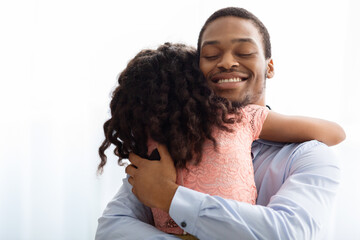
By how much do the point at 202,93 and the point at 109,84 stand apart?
1.51 m

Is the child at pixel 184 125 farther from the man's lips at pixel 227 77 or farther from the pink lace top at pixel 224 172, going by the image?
the man's lips at pixel 227 77

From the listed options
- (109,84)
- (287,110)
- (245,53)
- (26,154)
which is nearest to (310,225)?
(245,53)

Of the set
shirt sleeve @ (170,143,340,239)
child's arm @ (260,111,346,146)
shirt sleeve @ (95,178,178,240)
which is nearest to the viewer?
shirt sleeve @ (170,143,340,239)

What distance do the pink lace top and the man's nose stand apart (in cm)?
21

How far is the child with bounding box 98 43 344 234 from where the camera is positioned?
0.93m

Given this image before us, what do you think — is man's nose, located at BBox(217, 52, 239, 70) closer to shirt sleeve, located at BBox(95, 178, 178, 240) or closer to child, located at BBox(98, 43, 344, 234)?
child, located at BBox(98, 43, 344, 234)

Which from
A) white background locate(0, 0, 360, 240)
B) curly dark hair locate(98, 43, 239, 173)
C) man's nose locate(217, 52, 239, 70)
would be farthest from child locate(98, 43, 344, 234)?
white background locate(0, 0, 360, 240)

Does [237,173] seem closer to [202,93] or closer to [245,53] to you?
[202,93]

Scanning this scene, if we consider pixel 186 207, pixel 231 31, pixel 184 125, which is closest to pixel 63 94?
pixel 231 31

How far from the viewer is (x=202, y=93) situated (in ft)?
3.39

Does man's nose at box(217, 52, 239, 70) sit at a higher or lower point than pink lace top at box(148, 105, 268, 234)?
higher

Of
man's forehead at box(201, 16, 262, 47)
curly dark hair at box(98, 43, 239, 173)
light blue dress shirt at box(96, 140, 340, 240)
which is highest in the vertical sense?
man's forehead at box(201, 16, 262, 47)

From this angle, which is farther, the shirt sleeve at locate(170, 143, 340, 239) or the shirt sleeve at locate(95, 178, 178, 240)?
the shirt sleeve at locate(95, 178, 178, 240)

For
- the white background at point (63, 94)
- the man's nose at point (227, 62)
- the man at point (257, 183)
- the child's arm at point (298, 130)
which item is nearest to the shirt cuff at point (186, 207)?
the man at point (257, 183)
